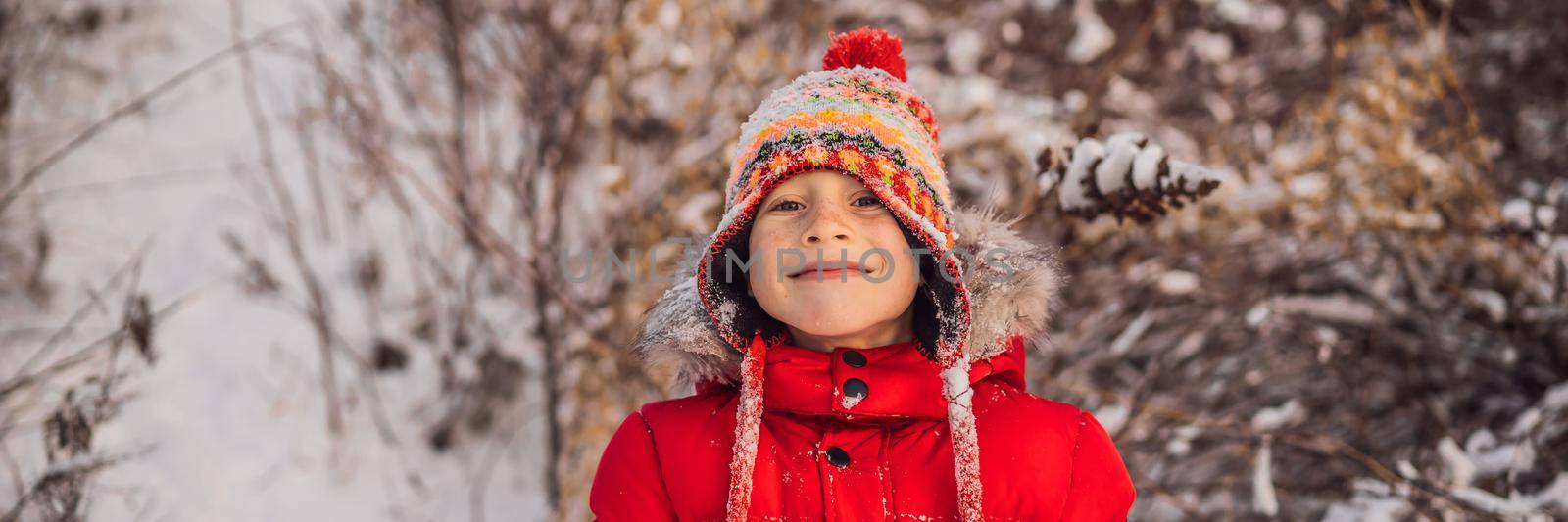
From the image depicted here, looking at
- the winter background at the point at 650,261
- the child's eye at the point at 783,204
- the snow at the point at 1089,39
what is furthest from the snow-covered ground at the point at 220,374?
the snow at the point at 1089,39

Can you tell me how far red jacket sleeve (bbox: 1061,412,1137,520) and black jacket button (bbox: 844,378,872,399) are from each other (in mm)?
338

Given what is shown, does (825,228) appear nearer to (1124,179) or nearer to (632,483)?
(632,483)

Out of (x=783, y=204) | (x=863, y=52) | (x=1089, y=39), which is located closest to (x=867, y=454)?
(x=783, y=204)

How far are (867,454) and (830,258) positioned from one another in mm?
310

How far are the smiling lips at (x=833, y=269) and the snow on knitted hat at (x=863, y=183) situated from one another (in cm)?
11

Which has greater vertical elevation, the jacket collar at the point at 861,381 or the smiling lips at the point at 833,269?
the smiling lips at the point at 833,269

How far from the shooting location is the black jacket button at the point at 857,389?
1.53 meters

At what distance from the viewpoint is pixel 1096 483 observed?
1.53 meters

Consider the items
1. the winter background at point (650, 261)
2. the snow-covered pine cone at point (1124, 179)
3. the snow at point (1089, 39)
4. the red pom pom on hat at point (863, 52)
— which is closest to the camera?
the red pom pom on hat at point (863, 52)

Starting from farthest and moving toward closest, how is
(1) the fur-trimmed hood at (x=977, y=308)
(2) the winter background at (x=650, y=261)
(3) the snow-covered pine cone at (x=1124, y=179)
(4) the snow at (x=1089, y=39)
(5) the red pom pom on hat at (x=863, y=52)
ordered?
(4) the snow at (x=1089, y=39), (2) the winter background at (x=650, y=261), (3) the snow-covered pine cone at (x=1124, y=179), (5) the red pom pom on hat at (x=863, y=52), (1) the fur-trimmed hood at (x=977, y=308)

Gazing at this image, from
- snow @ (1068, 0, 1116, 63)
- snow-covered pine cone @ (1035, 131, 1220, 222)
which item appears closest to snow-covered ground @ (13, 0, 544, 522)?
snow-covered pine cone @ (1035, 131, 1220, 222)

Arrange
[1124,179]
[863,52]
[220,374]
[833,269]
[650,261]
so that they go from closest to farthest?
[833,269], [863,52], [1124,179], [650,261], [220,374]

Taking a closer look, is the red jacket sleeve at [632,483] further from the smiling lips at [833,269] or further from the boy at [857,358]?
the smiling lips at [833,269]

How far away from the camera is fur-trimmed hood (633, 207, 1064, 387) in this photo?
63.2 inches
